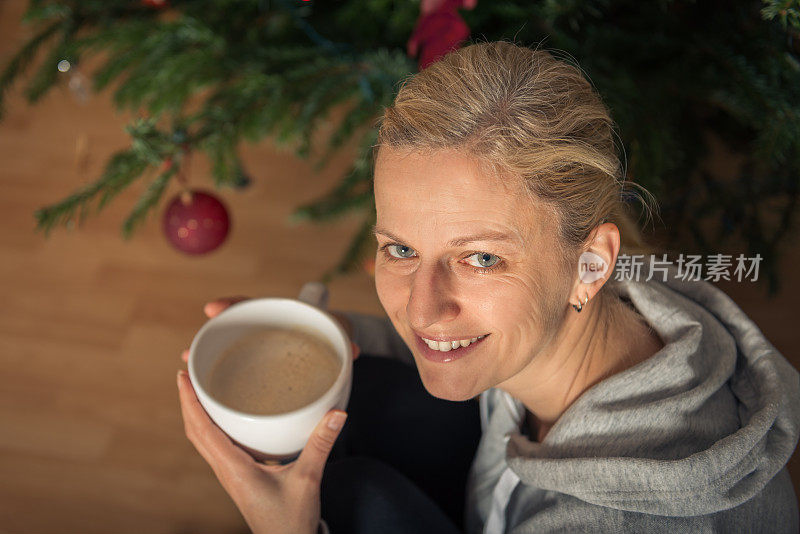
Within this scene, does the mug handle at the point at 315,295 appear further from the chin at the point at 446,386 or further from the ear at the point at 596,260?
the ear at the point at 596,260

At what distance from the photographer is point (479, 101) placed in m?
0.66

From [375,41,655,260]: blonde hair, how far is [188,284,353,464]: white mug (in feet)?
0.89

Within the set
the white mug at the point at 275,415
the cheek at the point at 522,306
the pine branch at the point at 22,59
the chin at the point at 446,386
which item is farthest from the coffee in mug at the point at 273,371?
the pine branch at the point at 22,59

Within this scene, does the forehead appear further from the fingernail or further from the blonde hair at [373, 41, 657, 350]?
the fingernail

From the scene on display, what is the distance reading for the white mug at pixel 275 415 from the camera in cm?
72

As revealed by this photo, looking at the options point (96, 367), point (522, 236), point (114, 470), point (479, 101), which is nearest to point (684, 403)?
point (522, 236)

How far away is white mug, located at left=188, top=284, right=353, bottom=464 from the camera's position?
2.38ft

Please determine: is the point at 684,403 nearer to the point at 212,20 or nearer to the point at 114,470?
the point at 212,20

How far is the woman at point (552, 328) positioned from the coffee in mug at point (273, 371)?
0.20ft

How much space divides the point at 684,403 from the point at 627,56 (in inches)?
27.4

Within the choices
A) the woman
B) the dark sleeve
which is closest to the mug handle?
the dark sleeve
